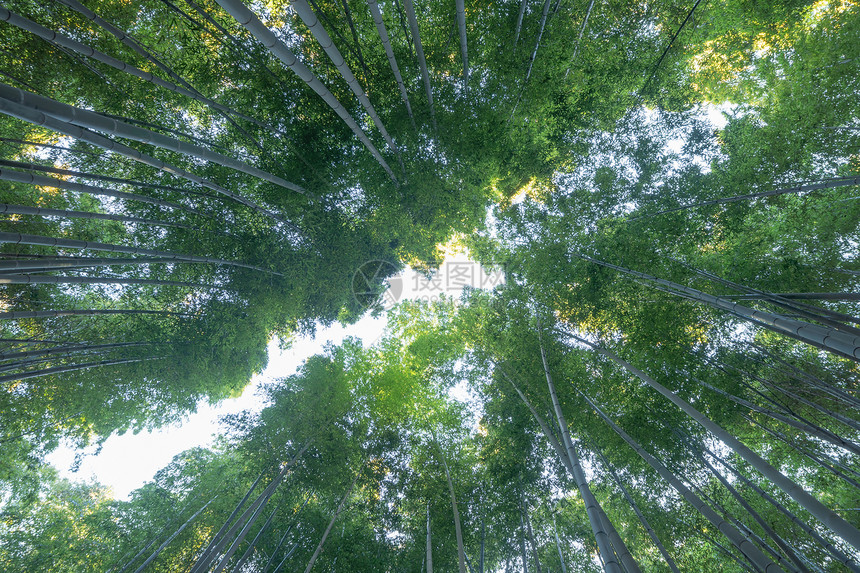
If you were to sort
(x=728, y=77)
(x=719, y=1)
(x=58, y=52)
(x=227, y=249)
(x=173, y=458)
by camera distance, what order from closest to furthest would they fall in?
(x=58, y=52) < (x=719, y=1) < (x=227, y=249) < (x=728, y=77) < (x=173, y=458)

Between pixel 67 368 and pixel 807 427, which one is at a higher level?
pixel 807 427

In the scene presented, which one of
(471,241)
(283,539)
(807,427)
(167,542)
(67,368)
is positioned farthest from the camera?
(471,241)

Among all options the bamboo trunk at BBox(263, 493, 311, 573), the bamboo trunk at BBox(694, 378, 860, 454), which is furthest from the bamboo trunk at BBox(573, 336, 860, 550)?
the bamboo trunk at BBox(263, 493, 311, 573)

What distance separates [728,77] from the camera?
5.93 meters

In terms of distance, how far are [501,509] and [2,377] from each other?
22.2ft

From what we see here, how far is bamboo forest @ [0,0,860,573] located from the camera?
4758mm

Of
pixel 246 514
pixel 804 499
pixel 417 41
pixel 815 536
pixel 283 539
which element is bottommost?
pixel 283 539

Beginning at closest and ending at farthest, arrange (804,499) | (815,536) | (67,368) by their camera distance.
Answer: (804,499)
(815,536)
(67,368)

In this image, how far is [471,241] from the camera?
23.9 feet

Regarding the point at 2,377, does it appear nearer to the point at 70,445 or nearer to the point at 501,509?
the point at 70,445

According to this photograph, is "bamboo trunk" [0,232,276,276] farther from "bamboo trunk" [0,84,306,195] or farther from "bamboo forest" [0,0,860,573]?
"bamboo trunk" [0,84,306,195]

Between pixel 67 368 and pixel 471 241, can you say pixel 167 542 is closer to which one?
pixel 67 368

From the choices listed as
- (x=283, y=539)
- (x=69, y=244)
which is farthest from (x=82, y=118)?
(x=283, y=539)

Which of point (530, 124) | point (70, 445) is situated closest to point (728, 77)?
point (530, 124)
